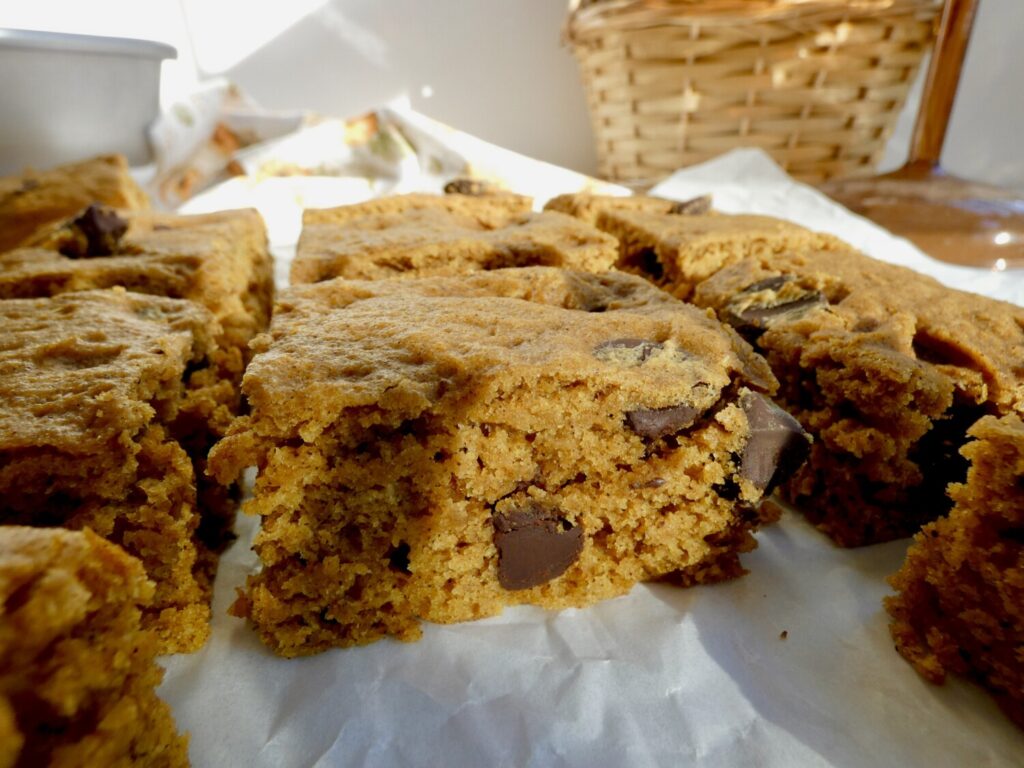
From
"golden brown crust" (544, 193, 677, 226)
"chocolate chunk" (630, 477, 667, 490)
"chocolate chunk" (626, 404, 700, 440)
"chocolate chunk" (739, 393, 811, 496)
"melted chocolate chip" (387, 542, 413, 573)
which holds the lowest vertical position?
"melted chocolate chip" (387, 542, 413, 573)

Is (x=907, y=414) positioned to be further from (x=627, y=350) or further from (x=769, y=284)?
(x=627, y=350)

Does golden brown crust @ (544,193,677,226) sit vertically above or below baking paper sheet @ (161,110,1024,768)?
above

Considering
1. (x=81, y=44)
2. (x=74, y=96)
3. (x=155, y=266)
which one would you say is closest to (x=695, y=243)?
(x=155, y=266)

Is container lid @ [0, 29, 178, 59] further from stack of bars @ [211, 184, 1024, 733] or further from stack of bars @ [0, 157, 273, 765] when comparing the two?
stack of bars @ [211, 184, 1024, 733]

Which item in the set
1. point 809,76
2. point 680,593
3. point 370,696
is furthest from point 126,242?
point 809,76

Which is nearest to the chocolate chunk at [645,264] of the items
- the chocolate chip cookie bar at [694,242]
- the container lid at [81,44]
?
the chocolate chip cookie bar at [694,242]

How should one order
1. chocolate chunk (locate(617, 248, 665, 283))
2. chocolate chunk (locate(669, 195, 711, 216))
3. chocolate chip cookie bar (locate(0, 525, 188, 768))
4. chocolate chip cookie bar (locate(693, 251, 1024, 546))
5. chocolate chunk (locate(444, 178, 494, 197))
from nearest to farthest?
chocolate chip cookie bar (locate(0, 525, 188, 768)) → chocolate chip cookie bar (locate(693, 251, 1024, 546)) → chocolate chunk (locate(617, 248, 665, 283)) → chocolate chunk (locate(669, 195, 711, 216)) → chocolate chunk (locate(444, 178, 494, 197))

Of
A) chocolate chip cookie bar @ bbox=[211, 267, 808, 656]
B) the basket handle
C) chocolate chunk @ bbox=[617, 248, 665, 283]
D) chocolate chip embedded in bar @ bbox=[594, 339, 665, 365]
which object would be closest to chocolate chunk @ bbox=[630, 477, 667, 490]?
chocolate chip cookie bar @ bbox=[211, 267, 808, 656]

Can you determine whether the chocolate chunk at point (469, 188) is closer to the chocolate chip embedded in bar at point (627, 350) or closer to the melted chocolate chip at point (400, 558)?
the chocolate chip embedded in bar at point (627, 350)
